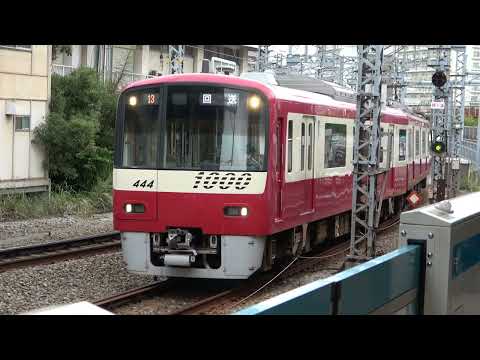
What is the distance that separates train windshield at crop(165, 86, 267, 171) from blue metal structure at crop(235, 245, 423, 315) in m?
5.32

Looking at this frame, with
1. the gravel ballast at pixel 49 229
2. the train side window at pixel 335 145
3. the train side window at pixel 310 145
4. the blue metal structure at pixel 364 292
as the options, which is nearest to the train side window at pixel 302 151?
the train side window at pixel 310 145

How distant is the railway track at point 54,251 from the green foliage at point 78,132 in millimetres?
6625

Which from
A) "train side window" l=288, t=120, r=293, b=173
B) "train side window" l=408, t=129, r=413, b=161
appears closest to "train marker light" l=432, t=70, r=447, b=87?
"train side window" l=408, t=129, r=413, b=161

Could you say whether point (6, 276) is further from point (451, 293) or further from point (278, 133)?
point (451, 293)

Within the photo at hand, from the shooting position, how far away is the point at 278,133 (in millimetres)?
9797

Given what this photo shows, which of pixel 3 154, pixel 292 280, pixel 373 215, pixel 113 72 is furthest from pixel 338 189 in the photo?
pixel 113 72

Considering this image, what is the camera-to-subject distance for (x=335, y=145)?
1281cm

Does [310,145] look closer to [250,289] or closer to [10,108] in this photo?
[250,289]

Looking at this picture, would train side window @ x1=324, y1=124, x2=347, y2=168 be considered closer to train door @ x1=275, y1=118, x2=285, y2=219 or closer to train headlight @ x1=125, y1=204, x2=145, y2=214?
train door @ x1=275, y1=118, x2=285, y2=219

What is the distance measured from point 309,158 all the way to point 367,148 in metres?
1.06

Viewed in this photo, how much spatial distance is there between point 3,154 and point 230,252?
39.3 feet

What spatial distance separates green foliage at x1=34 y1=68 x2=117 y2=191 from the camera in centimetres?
2077
